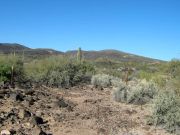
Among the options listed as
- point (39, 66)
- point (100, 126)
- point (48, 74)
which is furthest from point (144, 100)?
point (39, 66)

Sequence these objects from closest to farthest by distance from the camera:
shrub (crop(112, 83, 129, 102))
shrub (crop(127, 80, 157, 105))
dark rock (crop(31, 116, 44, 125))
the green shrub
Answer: dark rock (crop(31, 116, 44, 125)), shrub (crop(127, 80, 157, 105)), shrub (crop(112, 83, 129, 102)), the green shrub

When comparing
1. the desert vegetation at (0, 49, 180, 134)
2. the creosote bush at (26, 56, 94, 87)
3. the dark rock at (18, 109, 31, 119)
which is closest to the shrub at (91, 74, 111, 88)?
the desert vegetation at (0, 49, 180, 134)

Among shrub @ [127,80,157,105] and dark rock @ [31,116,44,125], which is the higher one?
shrub @ [127,80,157,105]

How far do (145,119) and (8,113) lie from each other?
4.87m

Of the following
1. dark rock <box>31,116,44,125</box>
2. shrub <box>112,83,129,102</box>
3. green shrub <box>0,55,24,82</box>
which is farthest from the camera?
green shrub <box>0,55,24,82</box>

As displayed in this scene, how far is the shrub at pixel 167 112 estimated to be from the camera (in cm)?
1389

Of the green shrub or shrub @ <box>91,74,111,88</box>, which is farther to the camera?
shrub @ <box>91,74,111,88</box>

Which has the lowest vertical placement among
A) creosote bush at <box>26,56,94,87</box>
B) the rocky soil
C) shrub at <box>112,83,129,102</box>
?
the rocky soil

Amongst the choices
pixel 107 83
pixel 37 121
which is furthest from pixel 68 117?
pixel 107 83

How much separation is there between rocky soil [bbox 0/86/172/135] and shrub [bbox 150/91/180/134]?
36cm

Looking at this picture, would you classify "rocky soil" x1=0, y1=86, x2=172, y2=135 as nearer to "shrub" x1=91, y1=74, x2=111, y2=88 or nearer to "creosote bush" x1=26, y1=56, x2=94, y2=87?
"creosote bush" x1=26, y1=56, x2=94, y2=87

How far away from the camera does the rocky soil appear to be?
12688 mm

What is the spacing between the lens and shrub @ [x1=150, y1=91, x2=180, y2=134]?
45.6 ft

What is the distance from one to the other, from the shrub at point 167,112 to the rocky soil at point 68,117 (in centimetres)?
36
